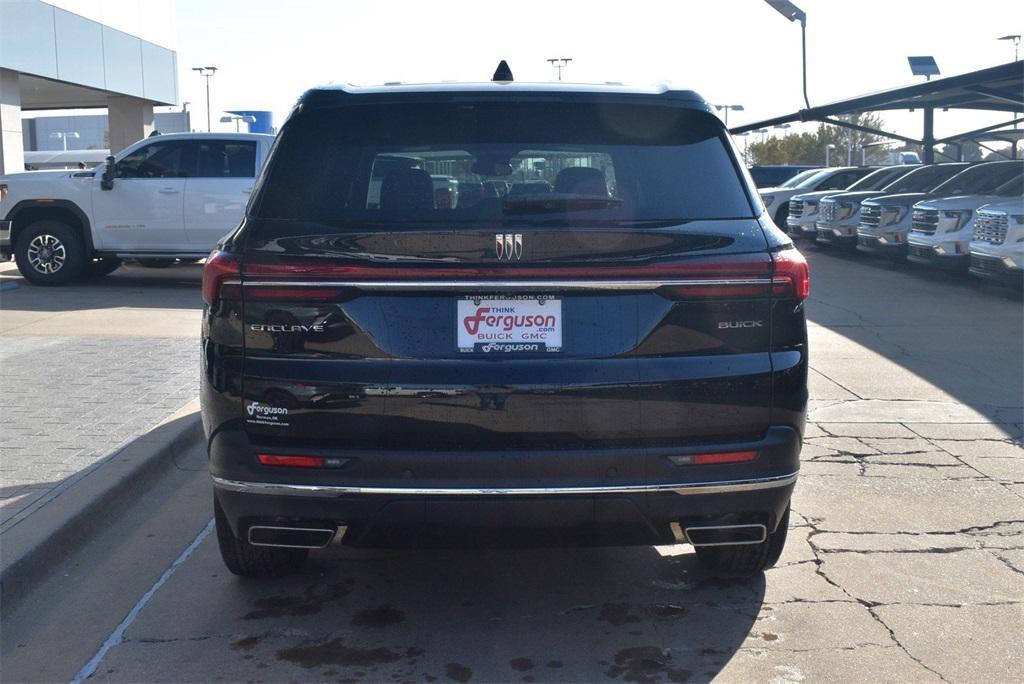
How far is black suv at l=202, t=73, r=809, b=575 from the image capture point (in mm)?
3744

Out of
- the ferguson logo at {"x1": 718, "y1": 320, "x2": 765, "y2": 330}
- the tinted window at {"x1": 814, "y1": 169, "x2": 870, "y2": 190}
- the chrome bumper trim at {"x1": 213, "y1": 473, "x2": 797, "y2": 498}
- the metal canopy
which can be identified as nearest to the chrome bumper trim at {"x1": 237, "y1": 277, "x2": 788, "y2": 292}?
the ferguson logo at {"x1": 718, "y1": 320, "x2": 765, "y2": 330}

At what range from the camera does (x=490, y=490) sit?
3.74 meters

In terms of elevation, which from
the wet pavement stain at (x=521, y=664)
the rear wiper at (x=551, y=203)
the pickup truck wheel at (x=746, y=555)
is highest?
the rear wiper at (x=551, y=203)

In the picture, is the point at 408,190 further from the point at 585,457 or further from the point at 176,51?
the point at 176,51

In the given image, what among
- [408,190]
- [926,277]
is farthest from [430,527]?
[926,277]

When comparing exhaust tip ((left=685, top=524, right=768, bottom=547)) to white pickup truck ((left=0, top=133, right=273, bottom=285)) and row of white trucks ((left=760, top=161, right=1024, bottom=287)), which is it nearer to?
row of white trucks ((left=760, top=161, right=1024, bottom=287))

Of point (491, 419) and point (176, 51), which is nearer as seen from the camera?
point (491, 419)

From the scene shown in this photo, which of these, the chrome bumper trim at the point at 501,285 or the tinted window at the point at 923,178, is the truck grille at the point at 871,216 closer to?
the tinted window at the point at 923,178

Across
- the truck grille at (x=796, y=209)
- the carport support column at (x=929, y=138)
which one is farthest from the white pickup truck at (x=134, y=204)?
the carport support column at (x=929, y=138)

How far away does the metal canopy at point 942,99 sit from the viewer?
19.1 metres

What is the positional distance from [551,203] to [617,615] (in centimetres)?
159

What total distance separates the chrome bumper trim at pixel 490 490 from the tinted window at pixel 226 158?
12.2 meters

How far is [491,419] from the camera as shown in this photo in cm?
373

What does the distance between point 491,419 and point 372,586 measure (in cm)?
137
